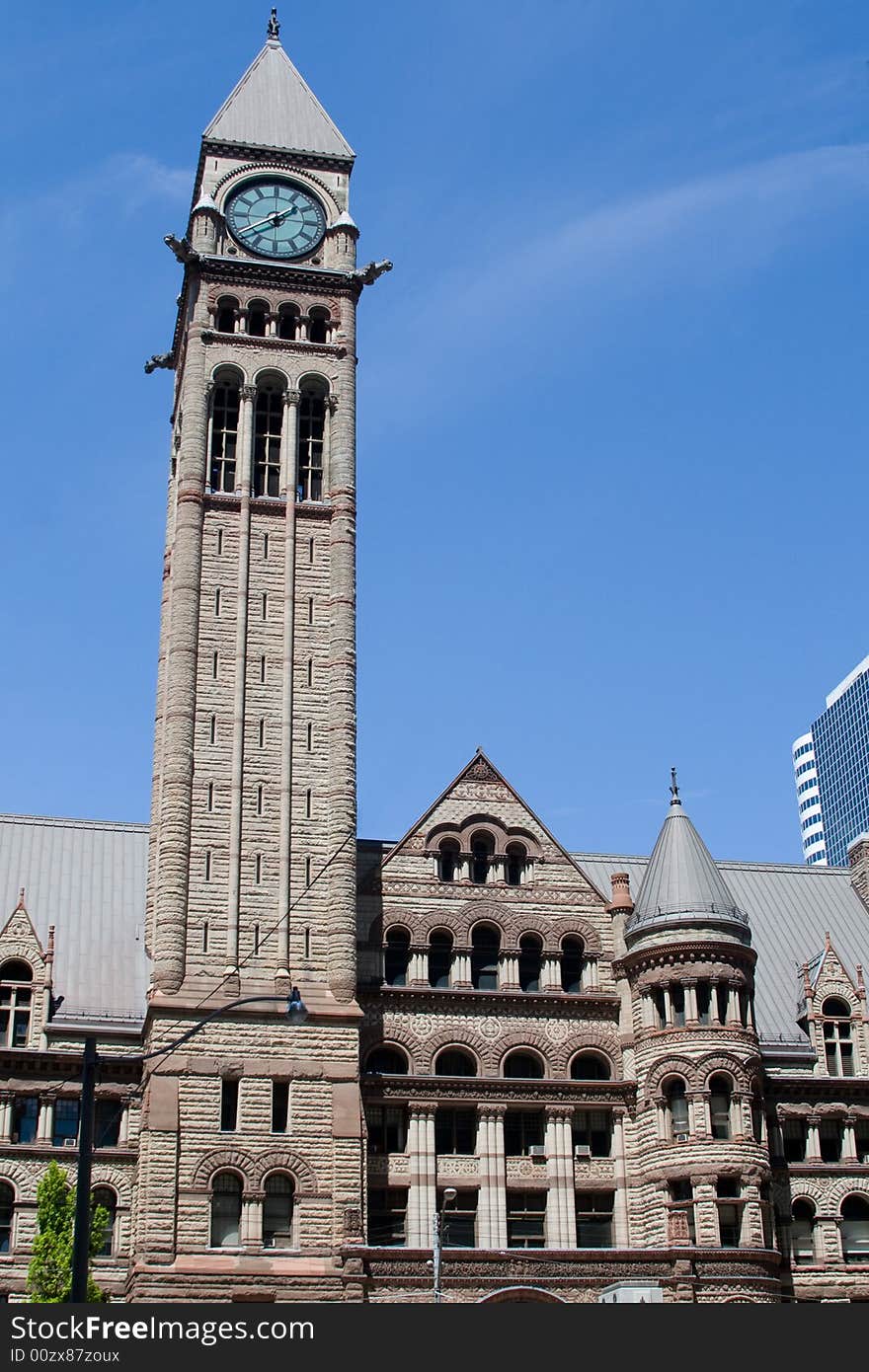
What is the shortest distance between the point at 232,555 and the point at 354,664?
6.06 metres

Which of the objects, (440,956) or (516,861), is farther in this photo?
(516,861)

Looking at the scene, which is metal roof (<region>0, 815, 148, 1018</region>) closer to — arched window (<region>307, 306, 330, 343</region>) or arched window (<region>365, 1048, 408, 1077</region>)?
arched window (<region>365, 1048, 408, 1077</region>)

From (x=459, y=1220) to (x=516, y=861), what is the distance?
43.5 ft

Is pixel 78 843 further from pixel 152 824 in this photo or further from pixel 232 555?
pixel 232 555

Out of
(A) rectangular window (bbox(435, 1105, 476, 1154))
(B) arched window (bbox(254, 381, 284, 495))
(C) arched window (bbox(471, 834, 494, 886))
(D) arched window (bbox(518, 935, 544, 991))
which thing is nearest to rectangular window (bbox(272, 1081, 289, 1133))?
(A) rectangular window (bbox(435, 1105, 476, 1154))

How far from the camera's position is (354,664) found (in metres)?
63.5

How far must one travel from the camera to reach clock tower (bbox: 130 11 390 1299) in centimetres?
5497

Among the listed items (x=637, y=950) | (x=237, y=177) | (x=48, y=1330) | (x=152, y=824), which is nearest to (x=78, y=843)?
(x=152, y=824)

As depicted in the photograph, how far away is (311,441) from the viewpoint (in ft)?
223

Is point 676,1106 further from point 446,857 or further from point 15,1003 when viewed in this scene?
point 15,1003

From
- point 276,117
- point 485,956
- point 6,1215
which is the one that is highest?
point 276,117

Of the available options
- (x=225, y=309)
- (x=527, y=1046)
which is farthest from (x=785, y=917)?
(x=225, y=309)

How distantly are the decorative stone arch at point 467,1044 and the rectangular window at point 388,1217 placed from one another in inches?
194

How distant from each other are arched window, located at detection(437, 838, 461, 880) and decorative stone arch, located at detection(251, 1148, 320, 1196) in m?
12.9
